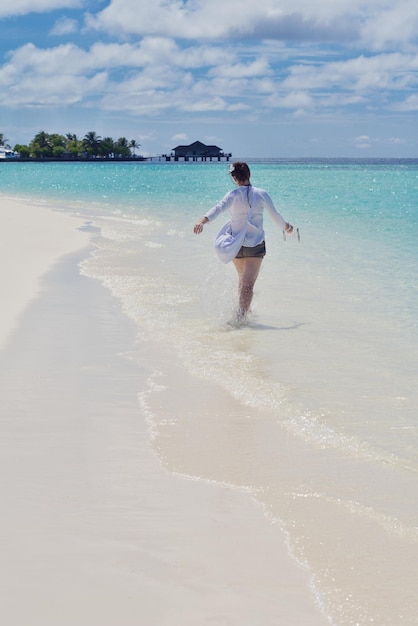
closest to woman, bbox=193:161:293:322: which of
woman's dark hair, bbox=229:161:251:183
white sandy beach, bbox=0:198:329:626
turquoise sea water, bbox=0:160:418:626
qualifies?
woman's dark hair, bbox=229:161:251:183

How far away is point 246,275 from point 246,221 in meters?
0.56

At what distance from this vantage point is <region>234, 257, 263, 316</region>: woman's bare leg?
30.3ft

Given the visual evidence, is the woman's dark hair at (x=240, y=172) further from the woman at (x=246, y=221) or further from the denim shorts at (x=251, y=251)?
the denim shorts at (x=251, y=251)

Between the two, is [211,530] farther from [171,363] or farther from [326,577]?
[171,363]

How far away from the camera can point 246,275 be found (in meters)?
9.27

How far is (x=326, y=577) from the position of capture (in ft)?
11.6

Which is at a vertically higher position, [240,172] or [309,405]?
[240,172]

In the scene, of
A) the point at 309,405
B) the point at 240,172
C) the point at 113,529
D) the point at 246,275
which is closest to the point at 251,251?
the point at 246,275

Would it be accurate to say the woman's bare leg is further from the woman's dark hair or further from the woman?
the woman's dark hair

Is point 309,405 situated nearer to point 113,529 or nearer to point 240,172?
point 113,529

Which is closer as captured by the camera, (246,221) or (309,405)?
(309,405)

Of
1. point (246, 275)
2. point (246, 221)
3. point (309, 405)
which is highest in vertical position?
point (246, 221)

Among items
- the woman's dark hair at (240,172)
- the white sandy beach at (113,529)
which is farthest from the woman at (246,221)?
the white sandy beach at (113,529)

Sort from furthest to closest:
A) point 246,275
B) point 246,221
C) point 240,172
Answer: point 246,275
point 246,221
point 240,172
